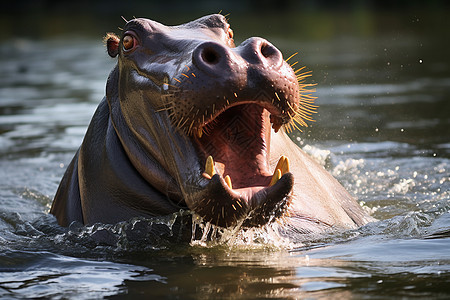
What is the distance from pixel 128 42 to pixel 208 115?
93 cm

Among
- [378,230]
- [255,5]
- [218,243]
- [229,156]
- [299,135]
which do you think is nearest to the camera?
[229,156]

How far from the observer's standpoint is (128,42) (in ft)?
14.5

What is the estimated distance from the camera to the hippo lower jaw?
3.59 metres

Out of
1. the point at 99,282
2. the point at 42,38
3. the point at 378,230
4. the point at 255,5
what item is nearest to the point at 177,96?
the point at 99,282

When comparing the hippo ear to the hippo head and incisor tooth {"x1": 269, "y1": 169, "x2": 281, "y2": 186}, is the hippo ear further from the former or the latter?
incisor tooth {"x1": 269, "y1": 169, "x2": 281, "y2": 186}

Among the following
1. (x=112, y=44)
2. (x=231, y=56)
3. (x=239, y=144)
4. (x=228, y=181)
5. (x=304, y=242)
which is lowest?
(x=304, y=242)

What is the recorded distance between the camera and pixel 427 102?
10.2 metres

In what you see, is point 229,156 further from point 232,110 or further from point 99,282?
point 99,282

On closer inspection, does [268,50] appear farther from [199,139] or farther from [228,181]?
[228,181]

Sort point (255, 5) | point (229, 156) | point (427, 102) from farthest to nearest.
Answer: point (255, 5) → point (427, 102) → point (229, 156)

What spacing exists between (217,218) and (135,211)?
92 cm

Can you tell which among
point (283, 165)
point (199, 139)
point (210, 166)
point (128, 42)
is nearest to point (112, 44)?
point (128, 42)

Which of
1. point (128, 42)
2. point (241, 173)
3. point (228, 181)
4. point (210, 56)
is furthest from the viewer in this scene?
point (128, 42)

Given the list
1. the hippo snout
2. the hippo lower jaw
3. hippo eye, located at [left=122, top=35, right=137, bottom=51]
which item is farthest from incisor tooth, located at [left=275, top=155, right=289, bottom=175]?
hippo eye, located at [left=122, top=35, right=137, bottom=51]
